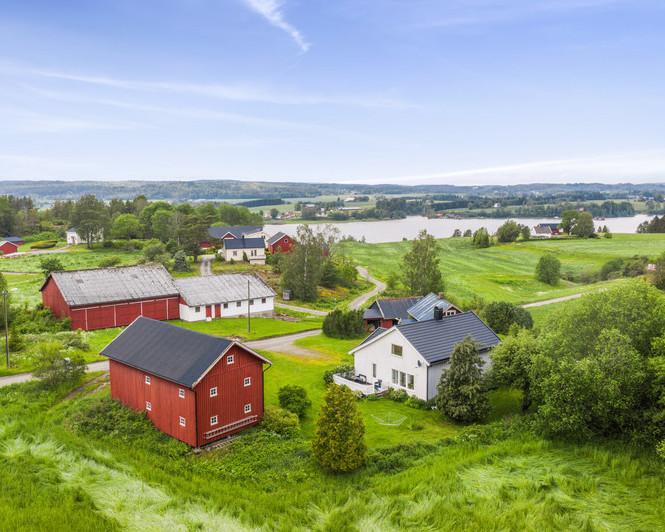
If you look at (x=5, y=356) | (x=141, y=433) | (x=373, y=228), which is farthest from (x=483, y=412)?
(x=373, y=228)

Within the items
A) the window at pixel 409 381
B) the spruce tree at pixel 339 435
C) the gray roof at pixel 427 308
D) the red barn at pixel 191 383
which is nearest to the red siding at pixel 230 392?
the red barn at pixel 191 383

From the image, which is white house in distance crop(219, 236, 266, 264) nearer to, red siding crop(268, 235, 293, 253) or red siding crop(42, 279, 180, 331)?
red siding crop(268, 235, 293, 253)

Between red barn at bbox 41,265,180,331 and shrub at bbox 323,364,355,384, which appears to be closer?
shrub at bbox 323,364,355,384

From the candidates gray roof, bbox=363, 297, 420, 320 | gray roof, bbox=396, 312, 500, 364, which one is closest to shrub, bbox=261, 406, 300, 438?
gray roof, bbox=396, 312, 500, 364

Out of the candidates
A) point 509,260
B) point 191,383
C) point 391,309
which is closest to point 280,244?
point 391,309

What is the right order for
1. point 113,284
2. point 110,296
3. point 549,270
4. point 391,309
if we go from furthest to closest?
point 549,270 → point 113,284 → point 391,309 → point 110,296

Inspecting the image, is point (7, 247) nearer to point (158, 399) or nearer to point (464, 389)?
point (158, 399)
